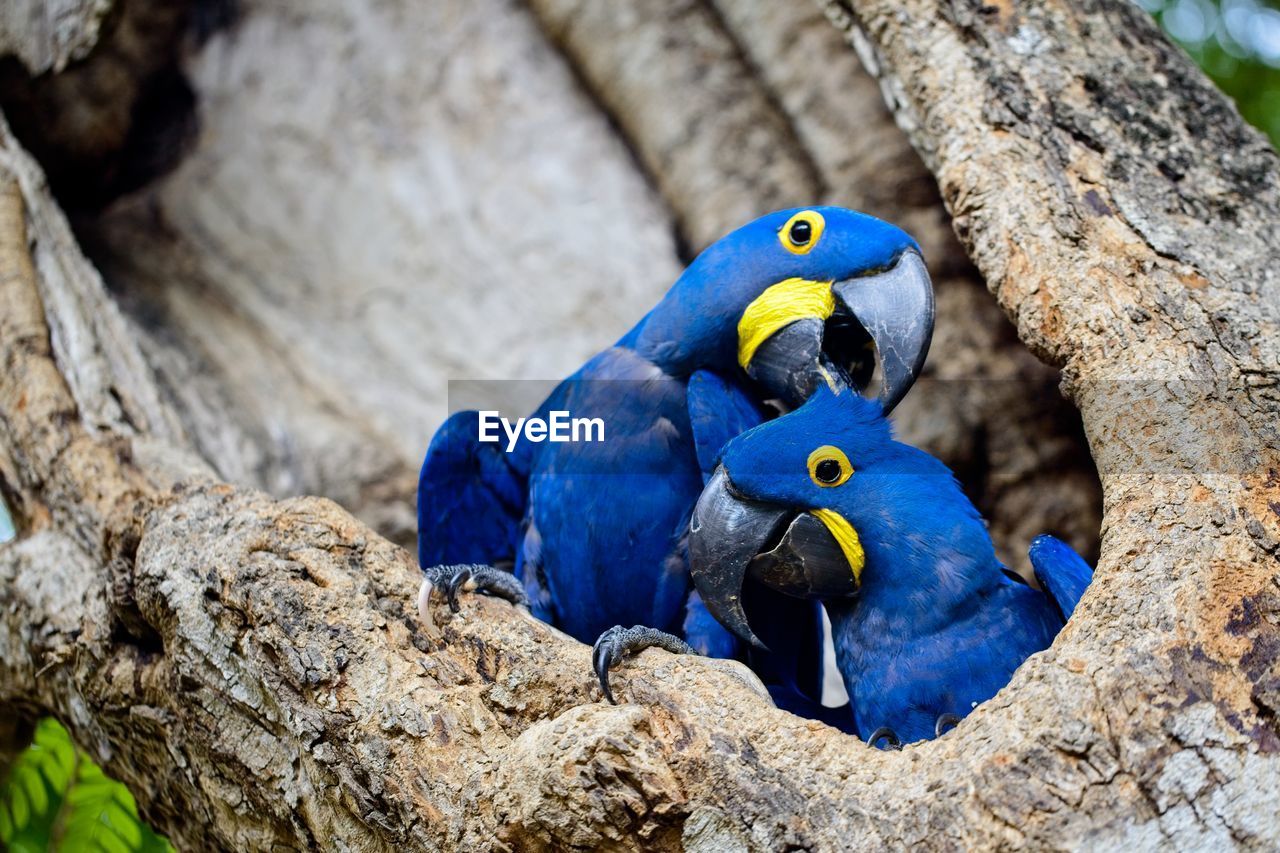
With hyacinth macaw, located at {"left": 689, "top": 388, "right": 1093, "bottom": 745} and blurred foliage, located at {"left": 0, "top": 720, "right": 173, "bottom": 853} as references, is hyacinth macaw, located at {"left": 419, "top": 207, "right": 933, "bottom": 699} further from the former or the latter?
blurred foliage, located at {"left": 0, "top": 720, "right": 173, "bottom": 853}

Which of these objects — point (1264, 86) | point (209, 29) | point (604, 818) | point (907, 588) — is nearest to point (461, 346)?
point (209, 29)

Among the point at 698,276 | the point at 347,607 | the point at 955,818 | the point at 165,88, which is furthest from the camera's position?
the point at 165,88

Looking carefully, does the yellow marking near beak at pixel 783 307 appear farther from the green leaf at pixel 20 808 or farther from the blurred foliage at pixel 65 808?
the green leaf at pixel 20 808

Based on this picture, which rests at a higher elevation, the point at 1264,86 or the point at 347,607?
the point at 347,607

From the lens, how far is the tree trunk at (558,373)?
175cm

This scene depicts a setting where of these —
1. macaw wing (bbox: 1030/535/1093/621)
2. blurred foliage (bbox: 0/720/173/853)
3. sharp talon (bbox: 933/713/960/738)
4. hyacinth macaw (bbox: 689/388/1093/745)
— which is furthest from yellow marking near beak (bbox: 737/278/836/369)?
blurred foliage (bbox: 0/720/173/853)

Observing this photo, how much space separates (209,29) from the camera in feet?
14.8

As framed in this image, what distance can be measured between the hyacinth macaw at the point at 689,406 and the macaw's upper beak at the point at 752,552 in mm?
311

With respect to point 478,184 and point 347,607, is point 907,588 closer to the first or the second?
point 347,607

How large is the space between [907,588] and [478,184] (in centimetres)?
253

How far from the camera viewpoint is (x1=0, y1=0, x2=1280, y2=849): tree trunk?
1753mm

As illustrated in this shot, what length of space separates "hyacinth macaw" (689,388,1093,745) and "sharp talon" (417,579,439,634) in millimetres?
544

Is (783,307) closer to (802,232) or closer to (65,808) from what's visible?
(802,232)

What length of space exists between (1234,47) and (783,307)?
3.23m
